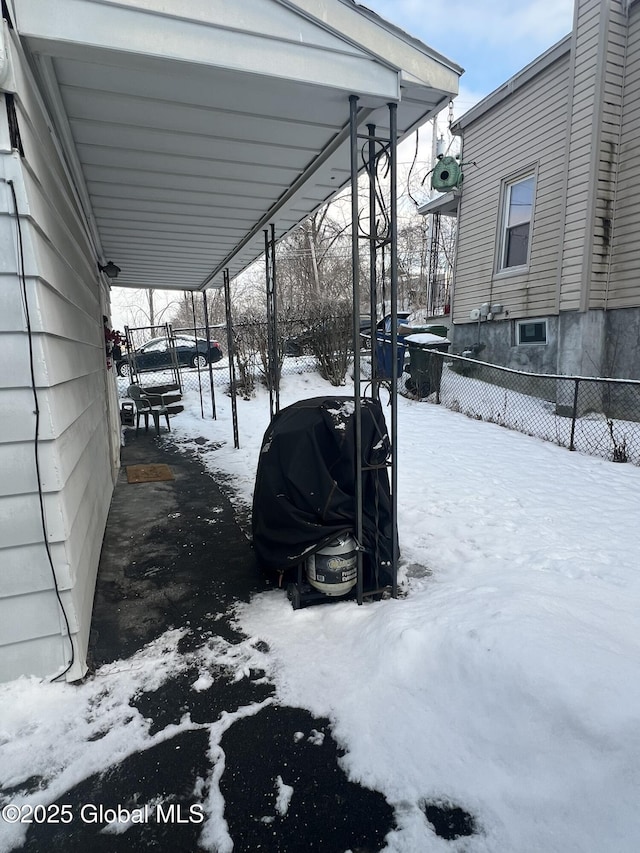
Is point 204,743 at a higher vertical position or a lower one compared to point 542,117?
lower

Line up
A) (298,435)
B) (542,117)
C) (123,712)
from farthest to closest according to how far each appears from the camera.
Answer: (542,117), (298,435), (123,712)

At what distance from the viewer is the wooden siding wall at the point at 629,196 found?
21.0 feet

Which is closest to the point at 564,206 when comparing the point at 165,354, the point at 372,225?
the point at 372,225

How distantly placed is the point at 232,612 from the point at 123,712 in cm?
80

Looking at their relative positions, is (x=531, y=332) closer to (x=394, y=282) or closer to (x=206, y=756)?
(x=394, y=282)

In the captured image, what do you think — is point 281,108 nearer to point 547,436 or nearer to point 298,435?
point 298,435

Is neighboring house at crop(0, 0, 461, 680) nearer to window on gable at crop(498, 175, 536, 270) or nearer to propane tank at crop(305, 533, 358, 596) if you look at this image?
propane tank at crop(305, 533, 358, 596)

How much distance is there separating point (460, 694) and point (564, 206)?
24.8 ft

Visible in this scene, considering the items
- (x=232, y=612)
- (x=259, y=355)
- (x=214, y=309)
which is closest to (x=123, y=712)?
(x=232, y=612)

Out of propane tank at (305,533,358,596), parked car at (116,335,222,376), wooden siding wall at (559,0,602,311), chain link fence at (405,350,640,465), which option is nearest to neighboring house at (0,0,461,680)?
propane tank at (305,533,358,596)

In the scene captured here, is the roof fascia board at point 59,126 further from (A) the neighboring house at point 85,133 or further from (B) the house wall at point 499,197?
(B) the house wall at point 499,197

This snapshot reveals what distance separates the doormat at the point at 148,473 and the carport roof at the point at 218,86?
296 centimetres

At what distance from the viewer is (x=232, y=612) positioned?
106 inches

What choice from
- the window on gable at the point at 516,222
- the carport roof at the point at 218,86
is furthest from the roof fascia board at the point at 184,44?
the window on gable at the point at 516,222
